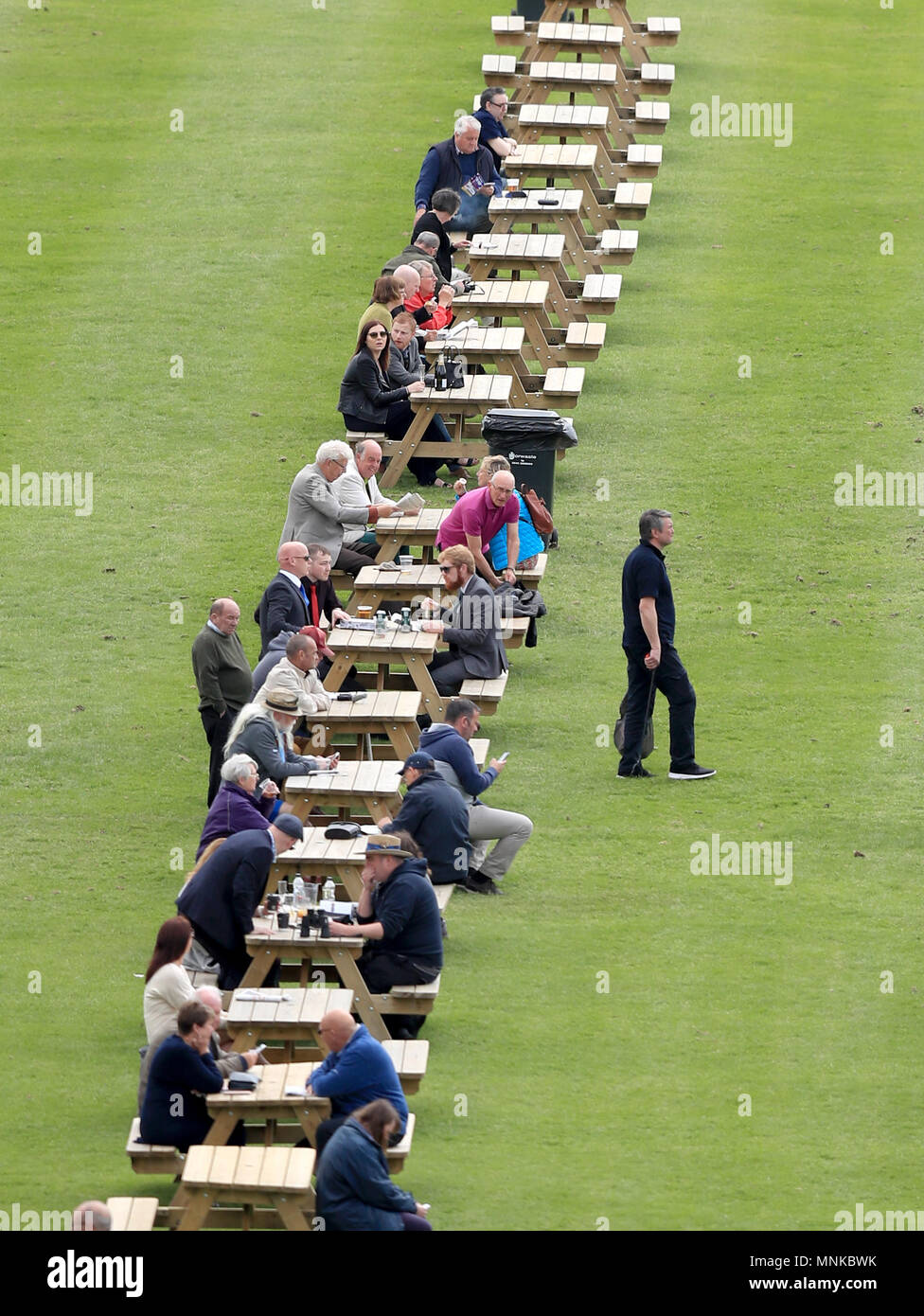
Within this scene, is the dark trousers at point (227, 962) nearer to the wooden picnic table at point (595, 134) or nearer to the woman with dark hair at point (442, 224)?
the woman with dark hair at point (442, 224)

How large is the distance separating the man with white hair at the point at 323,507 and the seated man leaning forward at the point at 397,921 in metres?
5.49

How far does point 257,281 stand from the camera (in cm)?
2936

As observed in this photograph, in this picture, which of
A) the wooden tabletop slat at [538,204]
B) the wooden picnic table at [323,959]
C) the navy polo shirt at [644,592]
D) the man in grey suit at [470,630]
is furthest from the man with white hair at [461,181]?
the wooden picnic table at [323,959]

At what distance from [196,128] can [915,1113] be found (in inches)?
849

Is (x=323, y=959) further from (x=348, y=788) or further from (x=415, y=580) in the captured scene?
(x=415, y=580)

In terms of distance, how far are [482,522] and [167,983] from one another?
295 inches

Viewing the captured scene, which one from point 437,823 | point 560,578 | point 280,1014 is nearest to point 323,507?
point 560,578

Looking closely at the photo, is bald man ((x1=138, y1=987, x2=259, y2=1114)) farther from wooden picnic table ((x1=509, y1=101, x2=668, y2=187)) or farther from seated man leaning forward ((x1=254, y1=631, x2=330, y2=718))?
wooden picnic table ((x1=509, y1=101, x2=668, y2=187))

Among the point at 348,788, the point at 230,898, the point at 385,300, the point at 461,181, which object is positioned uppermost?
the point at 461,181

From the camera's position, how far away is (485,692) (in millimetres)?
19969

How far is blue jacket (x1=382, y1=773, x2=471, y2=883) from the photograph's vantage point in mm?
17438

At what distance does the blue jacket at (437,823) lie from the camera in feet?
57.2
